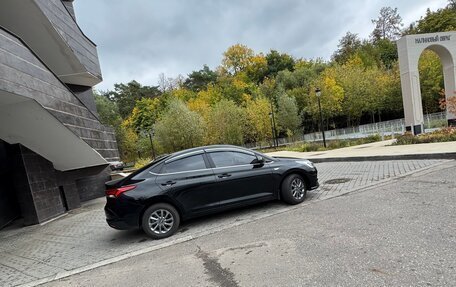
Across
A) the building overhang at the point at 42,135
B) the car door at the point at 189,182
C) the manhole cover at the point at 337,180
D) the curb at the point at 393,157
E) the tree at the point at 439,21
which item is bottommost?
the curb at the point at 393,157

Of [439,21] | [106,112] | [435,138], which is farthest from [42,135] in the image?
[439,21]

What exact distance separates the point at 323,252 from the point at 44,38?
11.9 m

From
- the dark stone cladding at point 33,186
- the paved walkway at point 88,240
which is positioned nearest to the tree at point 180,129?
the dark stone cladding at point 33,186

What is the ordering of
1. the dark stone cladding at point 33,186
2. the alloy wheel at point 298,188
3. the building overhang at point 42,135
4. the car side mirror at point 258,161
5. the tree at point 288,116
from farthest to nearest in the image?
1. the tree at point 288,116
2. the dark stone cladding at point 33,186
3. the building overhang at point 42,135
4. the alloy wheel at point 298,188
5. the car side mirror at point 258,161

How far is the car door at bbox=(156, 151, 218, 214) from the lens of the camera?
5.83 m

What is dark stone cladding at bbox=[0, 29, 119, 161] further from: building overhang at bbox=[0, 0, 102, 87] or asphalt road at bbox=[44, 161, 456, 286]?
asphalt road at bbox=[44, 161, 456, 286]

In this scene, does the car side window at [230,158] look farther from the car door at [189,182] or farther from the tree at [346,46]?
the tree at [346,46]

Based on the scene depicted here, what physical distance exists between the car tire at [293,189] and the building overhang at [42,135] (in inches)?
233

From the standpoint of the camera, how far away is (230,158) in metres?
6.49

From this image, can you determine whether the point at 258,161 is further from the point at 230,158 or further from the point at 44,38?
the point at 44,38

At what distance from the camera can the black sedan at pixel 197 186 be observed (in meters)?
5.66

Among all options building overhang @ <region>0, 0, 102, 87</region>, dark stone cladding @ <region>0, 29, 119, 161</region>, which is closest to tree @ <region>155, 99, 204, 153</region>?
building overhang @ <region>0, 0, 102, 87</region>

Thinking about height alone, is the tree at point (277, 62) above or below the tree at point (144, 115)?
above

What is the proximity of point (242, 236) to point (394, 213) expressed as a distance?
2559 millimetres
